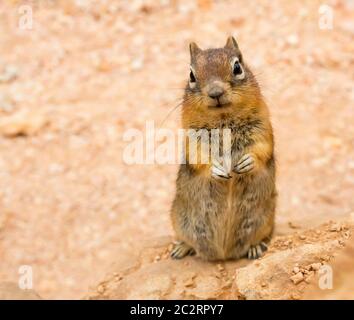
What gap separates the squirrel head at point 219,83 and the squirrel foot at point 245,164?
0.39 m

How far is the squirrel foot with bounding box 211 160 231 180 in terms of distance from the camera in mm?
5363

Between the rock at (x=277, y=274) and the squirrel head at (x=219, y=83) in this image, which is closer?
the rock at (x=277, y=274)

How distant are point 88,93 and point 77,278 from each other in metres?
3.73

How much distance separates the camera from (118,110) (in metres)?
11.3

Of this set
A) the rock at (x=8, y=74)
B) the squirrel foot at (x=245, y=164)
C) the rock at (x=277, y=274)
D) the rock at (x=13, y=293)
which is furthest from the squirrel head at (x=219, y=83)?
the rock at (x=8, y=74)

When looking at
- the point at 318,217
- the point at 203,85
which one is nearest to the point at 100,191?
the point at 318,217

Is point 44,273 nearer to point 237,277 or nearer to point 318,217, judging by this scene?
point 318,217

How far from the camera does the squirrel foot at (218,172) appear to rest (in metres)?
5.36

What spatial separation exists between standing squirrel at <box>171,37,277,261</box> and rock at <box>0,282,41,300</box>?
137 cm

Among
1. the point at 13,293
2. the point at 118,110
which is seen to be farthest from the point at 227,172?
the point at 118,110

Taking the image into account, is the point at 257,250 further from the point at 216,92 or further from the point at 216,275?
the point at 216,92

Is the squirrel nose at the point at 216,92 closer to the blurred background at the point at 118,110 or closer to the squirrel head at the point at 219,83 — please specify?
the squirrel head at the point at 219,83

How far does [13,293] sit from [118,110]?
18.9 feet

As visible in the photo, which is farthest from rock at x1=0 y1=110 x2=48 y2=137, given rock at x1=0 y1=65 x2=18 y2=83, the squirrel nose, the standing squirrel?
the squirrel nose
